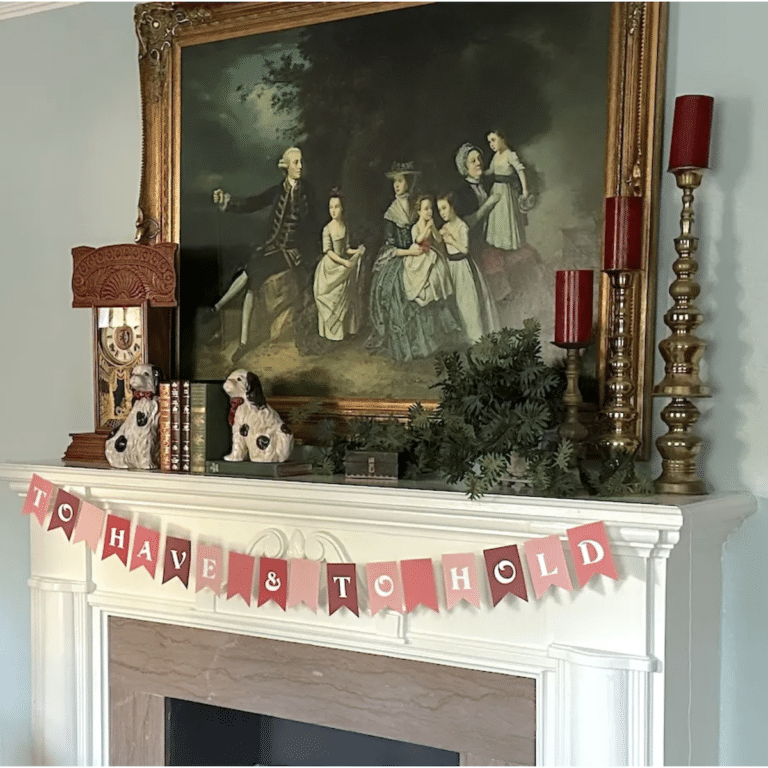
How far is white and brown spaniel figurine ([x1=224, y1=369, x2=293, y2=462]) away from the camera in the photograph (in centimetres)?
246

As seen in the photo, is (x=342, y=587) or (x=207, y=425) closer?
(x=342, y=587)

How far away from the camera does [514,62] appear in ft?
7.85

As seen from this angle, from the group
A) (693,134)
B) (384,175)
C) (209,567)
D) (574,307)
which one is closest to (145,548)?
(209,567)

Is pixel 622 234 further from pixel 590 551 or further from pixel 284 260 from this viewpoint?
pixel 284 260

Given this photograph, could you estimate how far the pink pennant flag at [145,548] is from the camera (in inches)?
101

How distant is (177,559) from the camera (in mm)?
2516

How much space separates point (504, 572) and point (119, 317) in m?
1.28

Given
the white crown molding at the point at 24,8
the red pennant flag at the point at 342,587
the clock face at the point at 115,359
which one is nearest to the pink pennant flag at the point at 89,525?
the clock face at the point at 115,359

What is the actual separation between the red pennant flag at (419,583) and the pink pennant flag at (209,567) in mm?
484

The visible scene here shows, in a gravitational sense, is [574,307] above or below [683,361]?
above

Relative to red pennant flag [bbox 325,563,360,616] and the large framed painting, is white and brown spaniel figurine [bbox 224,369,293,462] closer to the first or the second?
the large framed painting

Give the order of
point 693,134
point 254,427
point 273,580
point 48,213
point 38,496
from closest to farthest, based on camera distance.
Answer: point 693,134
point 273,580
point 254,427
point 38,496
point 48,213

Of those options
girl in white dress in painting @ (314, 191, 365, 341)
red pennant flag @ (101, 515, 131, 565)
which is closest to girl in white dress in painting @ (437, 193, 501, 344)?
girl in white dress in painting @ (314, 191, 365, 341)

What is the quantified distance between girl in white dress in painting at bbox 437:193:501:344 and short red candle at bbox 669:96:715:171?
0.53m
